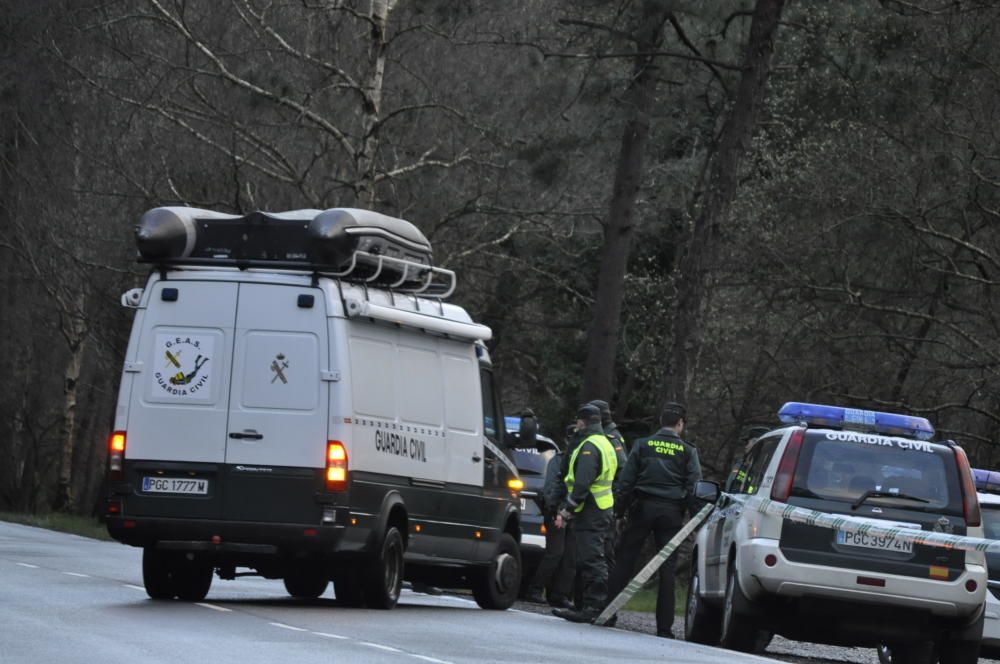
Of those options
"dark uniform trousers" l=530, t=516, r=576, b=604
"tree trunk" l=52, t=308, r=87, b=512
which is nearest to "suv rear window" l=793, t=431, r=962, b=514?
"dark uniform trousers" l=530, t=516, r=576, b=604

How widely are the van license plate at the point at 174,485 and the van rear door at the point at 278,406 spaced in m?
0.21

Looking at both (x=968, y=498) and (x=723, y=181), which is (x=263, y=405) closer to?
(x=968, y=498)

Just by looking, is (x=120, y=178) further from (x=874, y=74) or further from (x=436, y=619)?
(x=436, y=619)

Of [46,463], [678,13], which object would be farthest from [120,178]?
[46,463]

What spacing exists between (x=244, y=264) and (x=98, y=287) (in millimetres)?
18550

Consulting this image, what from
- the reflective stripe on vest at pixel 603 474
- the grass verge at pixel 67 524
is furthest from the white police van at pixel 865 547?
the grass verge at pixel 67 524

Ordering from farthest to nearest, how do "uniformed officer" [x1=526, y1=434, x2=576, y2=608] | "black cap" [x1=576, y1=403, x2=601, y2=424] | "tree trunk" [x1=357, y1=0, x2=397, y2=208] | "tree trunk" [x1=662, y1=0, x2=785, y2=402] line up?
"tree trunk" [x1=357, y1=0, x2=397, y2=208]
"tree trunk" [x1=662, y1=0, x2=785, y2=402]
"uniformed officer" [x1=526, y1=434, x2=576, y2=608]
"black cap" [x1=576, y1=403, x2=601, y2=424]

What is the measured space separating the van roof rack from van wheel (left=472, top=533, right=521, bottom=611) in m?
3.75

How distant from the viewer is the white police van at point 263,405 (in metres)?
15.5

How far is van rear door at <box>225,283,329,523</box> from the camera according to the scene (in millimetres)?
15453

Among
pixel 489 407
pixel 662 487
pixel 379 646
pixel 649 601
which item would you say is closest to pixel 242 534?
pixel 379 646

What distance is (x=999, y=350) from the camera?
26266mm

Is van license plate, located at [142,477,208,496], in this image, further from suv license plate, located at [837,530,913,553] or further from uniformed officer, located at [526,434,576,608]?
suv license plate, located at [837,530,913,553]

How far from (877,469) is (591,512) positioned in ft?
12.5
